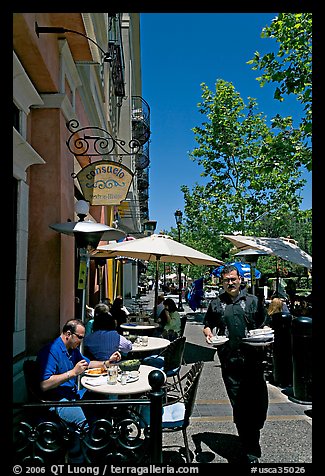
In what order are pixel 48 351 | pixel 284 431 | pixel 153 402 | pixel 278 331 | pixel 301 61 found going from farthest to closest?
pixel 301 61, pixel 278 331, pixel 284 431, pixel 48 351, pixel 153 402

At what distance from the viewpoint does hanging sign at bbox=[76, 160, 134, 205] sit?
6.41m

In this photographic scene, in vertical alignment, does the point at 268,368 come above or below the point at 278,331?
below

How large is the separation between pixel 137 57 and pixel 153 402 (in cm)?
3569

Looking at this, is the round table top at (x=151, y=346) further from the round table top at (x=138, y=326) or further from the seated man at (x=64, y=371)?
the seated man at (x=64, y=371)

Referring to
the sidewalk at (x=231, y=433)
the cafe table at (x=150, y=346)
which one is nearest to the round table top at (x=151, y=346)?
the cafe table at (x=150, y=346)

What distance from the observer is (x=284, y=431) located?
544 cm

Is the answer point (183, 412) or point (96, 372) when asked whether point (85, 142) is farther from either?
point (183, 412)

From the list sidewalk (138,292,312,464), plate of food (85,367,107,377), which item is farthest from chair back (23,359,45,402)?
sidewalk (138,292,312,464)

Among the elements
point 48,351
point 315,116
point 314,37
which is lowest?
point 48,351

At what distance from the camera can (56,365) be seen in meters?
4.00

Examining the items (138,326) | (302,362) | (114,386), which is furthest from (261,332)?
(138,326)
